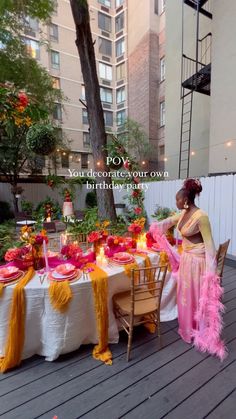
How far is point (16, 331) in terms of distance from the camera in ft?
5.67

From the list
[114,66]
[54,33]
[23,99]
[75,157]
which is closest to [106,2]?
[114,66]

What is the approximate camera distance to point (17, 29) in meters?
5.82

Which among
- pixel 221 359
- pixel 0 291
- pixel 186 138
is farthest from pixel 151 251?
pixel 186 138

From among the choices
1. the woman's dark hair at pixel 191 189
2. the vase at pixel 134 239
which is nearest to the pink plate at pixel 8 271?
the vase at pixel 134 239

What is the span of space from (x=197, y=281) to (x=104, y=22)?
20490mm

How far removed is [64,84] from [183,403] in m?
17.2

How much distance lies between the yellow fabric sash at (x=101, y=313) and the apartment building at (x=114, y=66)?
8.74 m

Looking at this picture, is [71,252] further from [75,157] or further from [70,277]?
[75,157]

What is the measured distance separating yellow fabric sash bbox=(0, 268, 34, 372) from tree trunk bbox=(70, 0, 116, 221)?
245cm

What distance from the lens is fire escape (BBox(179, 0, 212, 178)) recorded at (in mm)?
5973

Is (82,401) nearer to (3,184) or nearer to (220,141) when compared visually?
(220,141)

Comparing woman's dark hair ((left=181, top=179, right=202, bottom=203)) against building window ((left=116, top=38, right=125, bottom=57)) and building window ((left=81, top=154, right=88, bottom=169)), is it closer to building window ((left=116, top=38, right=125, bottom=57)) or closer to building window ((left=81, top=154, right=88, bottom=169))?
building window ((left=81, top=154, right=88, bottom=169))

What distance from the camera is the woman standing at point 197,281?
190 centimetres

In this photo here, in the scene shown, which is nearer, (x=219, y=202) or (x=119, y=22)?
(x=219, y=202)
